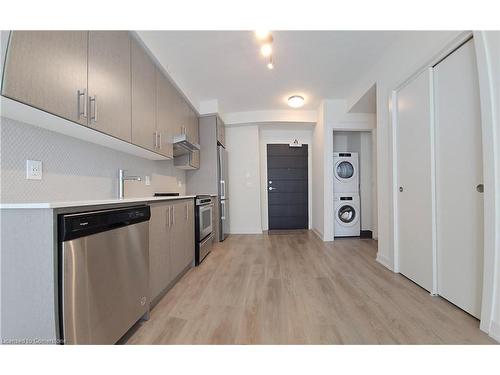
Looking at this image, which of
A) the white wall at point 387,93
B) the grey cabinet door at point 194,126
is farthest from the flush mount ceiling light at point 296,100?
the grey cabinet door at point 194,126

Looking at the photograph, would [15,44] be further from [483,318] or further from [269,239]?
[269,239]

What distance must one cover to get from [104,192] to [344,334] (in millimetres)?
2060

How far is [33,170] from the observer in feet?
3.93

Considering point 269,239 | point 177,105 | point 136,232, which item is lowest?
point 269,239

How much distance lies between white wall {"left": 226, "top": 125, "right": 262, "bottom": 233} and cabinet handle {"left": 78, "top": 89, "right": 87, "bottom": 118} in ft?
10.9

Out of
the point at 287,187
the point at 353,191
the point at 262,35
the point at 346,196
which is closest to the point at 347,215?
the point at 346,196

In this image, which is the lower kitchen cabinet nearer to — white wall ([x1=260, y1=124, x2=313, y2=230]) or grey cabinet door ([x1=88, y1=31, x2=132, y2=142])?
grey cabinet door ([x1=88, y1=31, x2=132, y2=142])

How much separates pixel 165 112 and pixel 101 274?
6.12ft

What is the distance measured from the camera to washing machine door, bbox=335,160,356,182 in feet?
13.3

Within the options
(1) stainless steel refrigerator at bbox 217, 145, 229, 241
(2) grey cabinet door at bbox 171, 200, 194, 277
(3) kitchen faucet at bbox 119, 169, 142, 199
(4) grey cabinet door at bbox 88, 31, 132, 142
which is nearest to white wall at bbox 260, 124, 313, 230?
(1) stainless steel refrigerator at bbox 217, 145, 229, 241

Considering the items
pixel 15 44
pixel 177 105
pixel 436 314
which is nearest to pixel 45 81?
pixel 15 44

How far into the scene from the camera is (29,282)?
0.86 metres

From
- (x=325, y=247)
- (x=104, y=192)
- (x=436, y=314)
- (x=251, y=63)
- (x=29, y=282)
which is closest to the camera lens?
(x=29, y=282)

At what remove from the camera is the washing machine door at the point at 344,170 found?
404 centimetres
